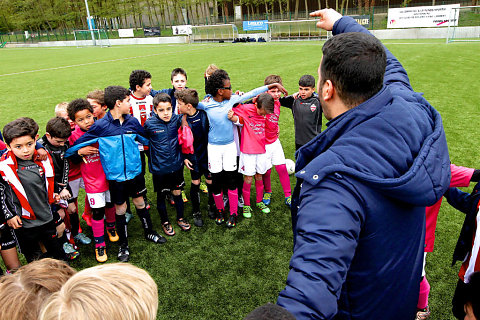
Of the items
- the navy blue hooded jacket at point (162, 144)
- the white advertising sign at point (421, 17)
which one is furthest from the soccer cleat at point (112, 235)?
the white advertising sign at point (421, 17)

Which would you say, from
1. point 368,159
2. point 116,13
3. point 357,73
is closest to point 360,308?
point 368,159

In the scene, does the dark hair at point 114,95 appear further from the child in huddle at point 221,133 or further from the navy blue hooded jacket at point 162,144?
the child in huddle at point 221,133

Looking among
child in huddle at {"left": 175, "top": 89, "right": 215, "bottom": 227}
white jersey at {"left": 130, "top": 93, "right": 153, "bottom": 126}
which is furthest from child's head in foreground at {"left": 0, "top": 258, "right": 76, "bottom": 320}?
white jersey at {"left": 130, "top": 93, "right": 153, "bottom": 126}

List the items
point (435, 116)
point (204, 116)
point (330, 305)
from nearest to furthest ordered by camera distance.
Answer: point (330, 305), point (435, 116), point (204, 116)

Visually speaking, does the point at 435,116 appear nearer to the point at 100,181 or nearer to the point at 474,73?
the point at 100,181

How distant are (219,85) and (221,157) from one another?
0.94m

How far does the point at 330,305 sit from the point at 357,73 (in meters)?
0.91

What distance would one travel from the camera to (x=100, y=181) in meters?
3.68

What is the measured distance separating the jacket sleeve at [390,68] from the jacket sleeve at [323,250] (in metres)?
1.17

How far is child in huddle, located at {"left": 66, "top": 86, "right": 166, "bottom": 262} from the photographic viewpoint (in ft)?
11.5

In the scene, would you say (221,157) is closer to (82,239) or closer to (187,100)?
(187,100)

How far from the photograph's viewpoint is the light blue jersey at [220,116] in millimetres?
4133

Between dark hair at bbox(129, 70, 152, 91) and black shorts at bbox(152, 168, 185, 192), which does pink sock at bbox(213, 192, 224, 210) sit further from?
dark hair at bbox(129, 70, 152, 91)

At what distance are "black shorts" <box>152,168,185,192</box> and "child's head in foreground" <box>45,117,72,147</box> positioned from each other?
1133 millimetres
